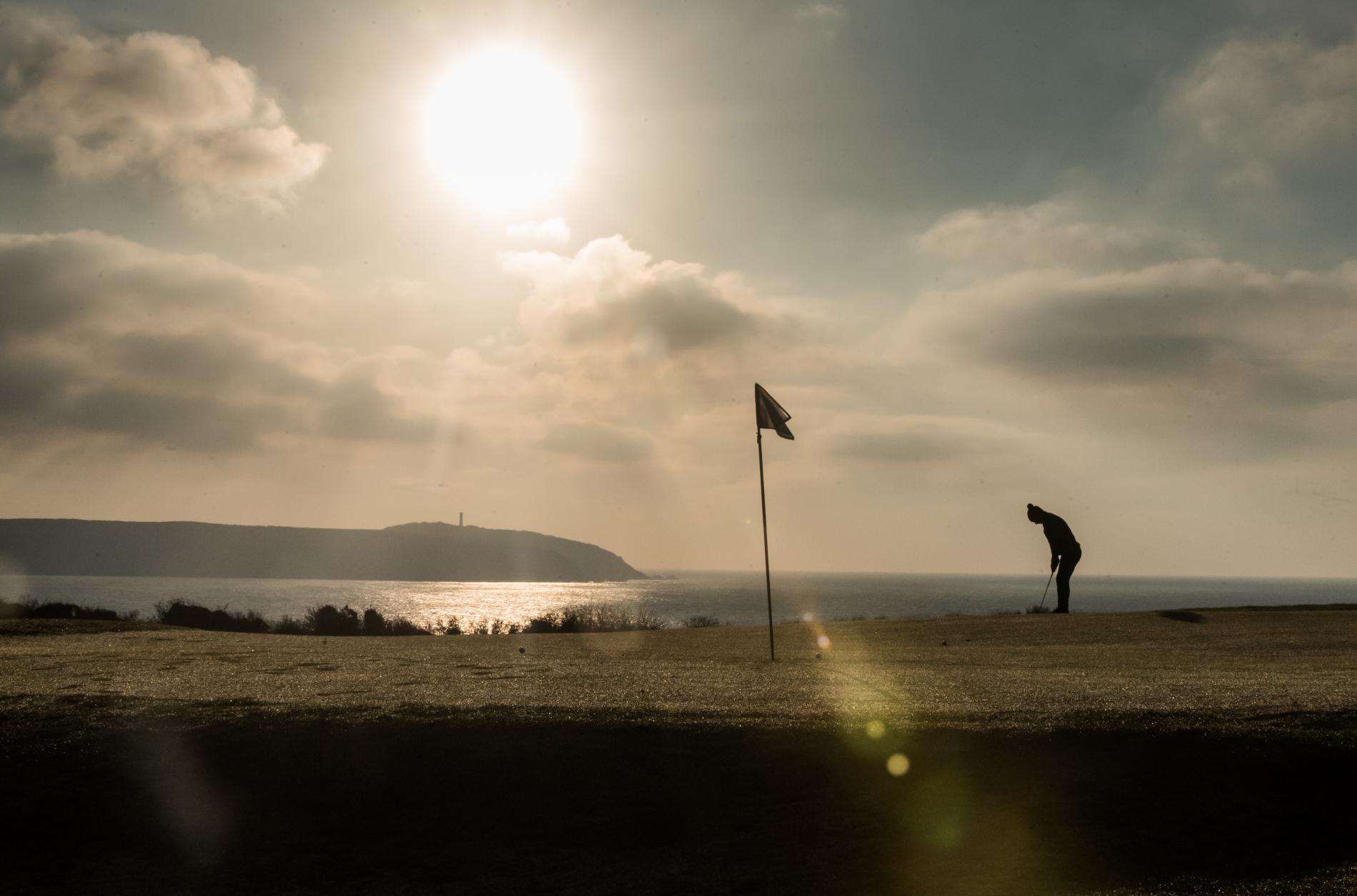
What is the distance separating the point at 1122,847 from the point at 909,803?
172cm

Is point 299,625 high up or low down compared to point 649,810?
up

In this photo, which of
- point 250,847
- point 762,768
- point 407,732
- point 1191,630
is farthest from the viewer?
point 1191,630

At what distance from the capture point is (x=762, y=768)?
9.20 m

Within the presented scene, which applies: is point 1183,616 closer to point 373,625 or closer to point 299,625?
point 373,625

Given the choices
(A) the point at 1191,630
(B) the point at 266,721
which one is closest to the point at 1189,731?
(B) the point at 266,721

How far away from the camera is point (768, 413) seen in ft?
60.4

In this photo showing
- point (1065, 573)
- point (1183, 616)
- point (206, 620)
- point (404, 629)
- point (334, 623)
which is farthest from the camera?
point (206, 620)

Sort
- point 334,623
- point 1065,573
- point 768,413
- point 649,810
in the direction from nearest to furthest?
point 649,810
point 768,413
point 1065,573
point 334,623

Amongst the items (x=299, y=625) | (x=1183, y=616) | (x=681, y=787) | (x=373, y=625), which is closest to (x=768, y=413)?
(x=681, y=787)

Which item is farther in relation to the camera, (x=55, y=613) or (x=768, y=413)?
(x=55, y=613)

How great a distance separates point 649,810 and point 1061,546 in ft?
88.5

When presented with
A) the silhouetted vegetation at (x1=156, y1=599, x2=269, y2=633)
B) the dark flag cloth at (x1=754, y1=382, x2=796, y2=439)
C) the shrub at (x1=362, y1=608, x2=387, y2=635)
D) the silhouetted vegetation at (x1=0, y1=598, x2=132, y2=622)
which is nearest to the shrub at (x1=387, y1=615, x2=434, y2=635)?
the shrub at (x1=362, y1=608, x2=387, y2=635)

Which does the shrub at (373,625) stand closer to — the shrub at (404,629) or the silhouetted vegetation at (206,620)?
the shrub at (404,629)

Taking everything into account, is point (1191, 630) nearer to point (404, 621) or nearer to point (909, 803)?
point (909, 803)
